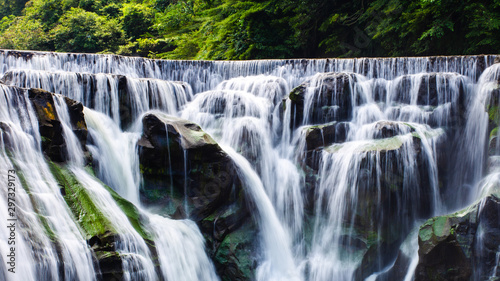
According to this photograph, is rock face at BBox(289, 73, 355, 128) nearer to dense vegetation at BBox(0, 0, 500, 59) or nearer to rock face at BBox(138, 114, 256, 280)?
rock face at BBox(138, 114, 256, 280)

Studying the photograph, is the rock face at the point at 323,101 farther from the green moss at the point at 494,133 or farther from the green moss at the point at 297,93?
the green moss at the point at 494,133

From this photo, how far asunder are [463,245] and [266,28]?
523 inches

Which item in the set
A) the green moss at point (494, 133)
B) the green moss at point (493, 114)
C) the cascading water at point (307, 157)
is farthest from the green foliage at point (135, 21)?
the green moss at point (494, 133)

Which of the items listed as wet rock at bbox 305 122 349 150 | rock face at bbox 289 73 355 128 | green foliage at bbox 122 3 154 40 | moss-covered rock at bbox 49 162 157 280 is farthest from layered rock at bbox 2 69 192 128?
green foliage at bbox 122 3 154 40

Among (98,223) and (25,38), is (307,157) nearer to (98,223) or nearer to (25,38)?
(98,223)

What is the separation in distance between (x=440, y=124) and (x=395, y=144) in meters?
1.80

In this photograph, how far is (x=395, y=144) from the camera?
27.2 feet

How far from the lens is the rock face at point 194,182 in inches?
317

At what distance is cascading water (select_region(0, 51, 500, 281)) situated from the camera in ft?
22.6

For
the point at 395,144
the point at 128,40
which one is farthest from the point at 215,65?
the point at 128,40

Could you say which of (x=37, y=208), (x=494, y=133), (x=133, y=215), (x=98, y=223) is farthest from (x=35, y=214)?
(x=494, y=133)

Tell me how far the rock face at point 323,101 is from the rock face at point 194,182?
2.70 m

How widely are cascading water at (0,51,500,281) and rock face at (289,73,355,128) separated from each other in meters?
0.03

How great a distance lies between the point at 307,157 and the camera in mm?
9094
